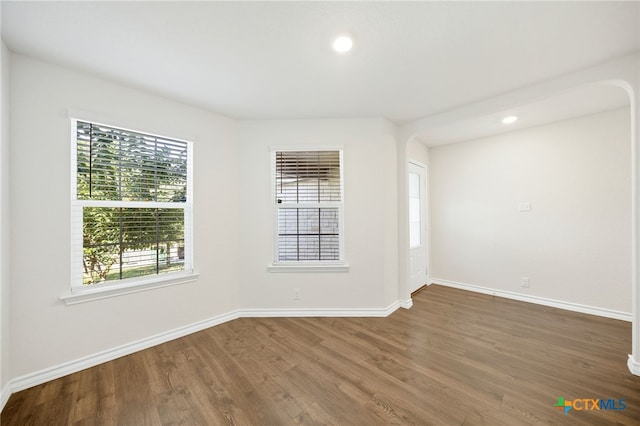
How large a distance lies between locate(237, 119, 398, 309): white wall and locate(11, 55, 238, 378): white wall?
2.87 feet

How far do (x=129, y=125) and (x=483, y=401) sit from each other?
11.8 ft

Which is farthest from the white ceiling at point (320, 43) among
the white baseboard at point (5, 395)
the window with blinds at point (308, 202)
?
the white baseboard at point (5, 395)

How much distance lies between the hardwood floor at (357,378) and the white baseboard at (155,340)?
0.21 feet

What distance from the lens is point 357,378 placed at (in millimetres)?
1816

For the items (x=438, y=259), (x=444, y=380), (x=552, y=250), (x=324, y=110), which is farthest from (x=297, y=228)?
(x=552, y=250)

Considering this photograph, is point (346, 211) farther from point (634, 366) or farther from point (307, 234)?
point (634, 366)

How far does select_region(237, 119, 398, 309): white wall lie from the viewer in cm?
296

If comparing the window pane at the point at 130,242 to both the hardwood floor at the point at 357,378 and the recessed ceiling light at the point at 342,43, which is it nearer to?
the hardwood floor at the point at 357,378

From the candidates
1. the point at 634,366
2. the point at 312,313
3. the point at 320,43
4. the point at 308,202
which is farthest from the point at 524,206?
the point at 320,43

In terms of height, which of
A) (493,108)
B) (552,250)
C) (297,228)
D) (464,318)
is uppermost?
(493,108)

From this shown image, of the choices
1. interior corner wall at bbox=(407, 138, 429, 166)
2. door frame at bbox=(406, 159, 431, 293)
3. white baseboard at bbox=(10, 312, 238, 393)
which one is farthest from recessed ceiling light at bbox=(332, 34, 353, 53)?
white baseboard at bbox=(10, 312, 238, 393)

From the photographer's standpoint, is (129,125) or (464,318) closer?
(129,125)

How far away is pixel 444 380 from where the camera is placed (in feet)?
5.85

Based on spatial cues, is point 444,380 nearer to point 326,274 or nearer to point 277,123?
point 326,274
